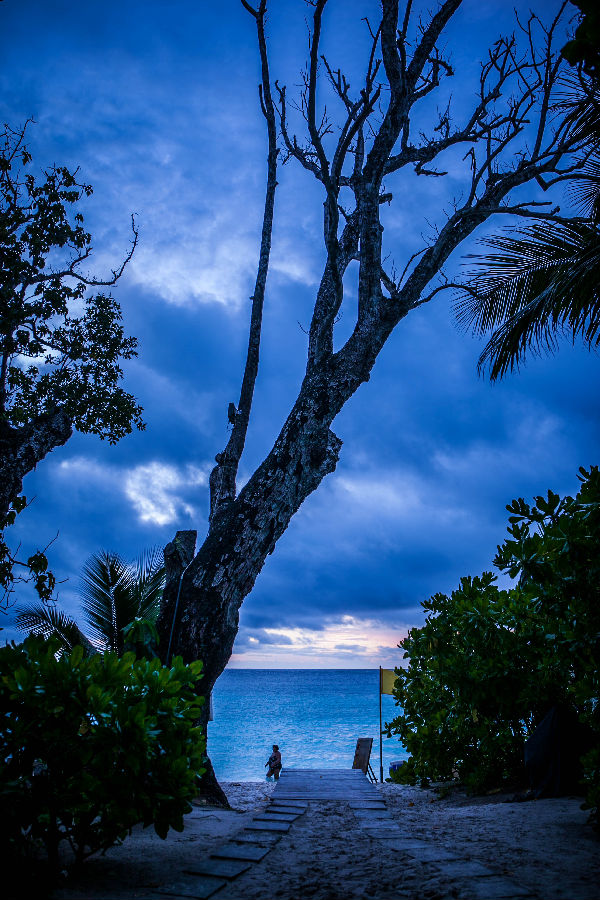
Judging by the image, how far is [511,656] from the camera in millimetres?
5148

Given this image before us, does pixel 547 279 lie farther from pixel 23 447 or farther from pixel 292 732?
pixel 292 732

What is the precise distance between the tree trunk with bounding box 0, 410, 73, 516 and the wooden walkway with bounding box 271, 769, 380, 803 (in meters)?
3.91

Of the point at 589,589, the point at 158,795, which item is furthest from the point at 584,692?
the point at 158,795

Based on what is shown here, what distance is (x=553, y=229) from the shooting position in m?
6.48

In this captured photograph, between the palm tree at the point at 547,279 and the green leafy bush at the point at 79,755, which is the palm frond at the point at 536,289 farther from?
the green leafy bush at the point at 79,755

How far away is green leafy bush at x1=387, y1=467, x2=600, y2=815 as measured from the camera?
3.37 metres

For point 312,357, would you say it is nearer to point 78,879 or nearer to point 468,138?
point 468,138

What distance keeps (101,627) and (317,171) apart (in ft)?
22.9

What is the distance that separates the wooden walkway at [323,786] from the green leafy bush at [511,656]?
2.48 feet

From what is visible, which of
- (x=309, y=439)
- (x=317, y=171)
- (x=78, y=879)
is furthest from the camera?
(x=317, y=171)

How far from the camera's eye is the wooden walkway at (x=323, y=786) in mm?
5473

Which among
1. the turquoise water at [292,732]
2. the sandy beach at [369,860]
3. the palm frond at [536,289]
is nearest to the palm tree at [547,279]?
the palm frond at [536,289]

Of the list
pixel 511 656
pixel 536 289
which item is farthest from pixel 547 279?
pixel 511 656

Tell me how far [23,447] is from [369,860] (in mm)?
4272
